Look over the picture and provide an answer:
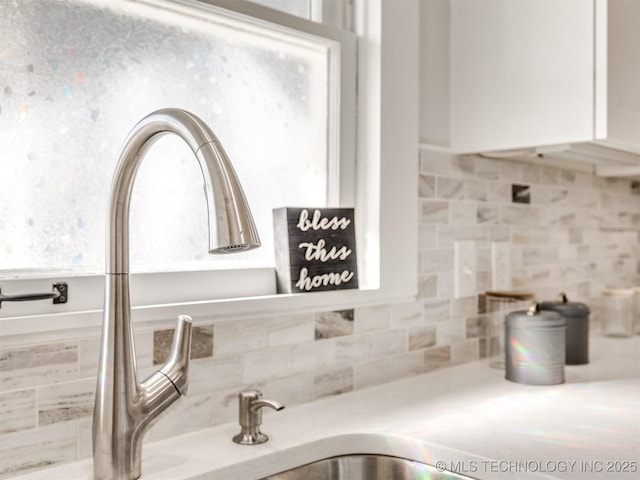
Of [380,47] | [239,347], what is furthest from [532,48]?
[239,347]

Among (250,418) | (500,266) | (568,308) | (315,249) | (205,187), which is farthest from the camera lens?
(500,266)

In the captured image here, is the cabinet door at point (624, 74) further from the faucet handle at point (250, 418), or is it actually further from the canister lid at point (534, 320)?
the faucet handle at point (250, 418)

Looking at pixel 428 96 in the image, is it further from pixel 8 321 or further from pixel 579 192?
pixel 8 321

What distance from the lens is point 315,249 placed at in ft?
4.09

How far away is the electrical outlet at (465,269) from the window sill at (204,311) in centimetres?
22

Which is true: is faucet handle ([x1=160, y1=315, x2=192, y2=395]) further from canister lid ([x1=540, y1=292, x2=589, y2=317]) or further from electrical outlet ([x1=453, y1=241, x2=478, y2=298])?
canister lid ([x1=540, y1=292, x2=589, y2=317])

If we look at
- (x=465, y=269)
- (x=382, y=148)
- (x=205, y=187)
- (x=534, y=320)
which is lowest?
(x=534, y=320)

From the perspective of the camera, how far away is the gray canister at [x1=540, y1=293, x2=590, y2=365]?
1611mm

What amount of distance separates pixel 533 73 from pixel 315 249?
0.69 m

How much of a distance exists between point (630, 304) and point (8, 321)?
192 centimetres

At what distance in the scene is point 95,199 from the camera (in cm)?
103

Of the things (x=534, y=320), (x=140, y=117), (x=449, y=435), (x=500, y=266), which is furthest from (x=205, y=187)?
(x=500, y=266)

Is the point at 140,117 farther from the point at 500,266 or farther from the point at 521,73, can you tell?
the point at 500,266

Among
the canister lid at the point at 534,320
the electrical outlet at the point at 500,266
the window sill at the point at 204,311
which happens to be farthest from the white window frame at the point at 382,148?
the electrical outlet at the point at 500,266
